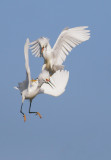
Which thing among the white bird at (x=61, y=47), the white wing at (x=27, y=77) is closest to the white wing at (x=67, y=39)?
the white bird at (x=61, y=47)

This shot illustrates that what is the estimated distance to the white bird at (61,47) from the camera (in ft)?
95.1

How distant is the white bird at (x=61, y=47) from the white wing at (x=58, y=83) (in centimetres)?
81

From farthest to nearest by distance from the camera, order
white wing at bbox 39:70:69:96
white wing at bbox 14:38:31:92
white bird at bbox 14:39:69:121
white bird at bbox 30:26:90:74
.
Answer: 1. white bird at bbox 30:26:90:74
2. white wing at bbox 39:70:69:96
3. white bird at bbox 14:39:69:121
4. white wing at bbox 14:38:31:92

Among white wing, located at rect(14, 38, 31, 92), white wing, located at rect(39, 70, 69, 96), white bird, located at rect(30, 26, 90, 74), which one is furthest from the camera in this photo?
white bird, located at rect(30, 26, 90, 74)

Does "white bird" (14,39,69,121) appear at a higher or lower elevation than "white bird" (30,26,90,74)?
lower

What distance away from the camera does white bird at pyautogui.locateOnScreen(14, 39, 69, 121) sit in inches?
995

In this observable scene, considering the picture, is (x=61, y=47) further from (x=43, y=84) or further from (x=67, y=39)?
(x=43, y=84)

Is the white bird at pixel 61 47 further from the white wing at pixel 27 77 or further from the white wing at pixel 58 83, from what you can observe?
the white wing at pixel 27 77

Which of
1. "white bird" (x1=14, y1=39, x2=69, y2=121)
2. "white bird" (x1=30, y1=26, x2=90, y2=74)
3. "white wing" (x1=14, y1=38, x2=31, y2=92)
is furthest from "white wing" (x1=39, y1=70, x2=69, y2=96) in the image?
"white wing" (x1=14, y1=38, x2=31, y2=92)

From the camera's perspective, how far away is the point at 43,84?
2775 centimetres

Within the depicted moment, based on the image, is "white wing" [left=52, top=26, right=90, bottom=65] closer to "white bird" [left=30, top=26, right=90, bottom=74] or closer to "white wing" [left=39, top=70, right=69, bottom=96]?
"white bird" [left=30, top=26, right=90, bottom=74]

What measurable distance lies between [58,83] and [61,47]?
7.18 ft

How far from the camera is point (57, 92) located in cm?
2762

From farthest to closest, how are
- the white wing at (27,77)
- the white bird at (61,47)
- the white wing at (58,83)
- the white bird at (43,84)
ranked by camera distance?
the white bird at (61,47)
the white wing at (58,83)
the white bird at (43,84)
the white wing at (27,77)
